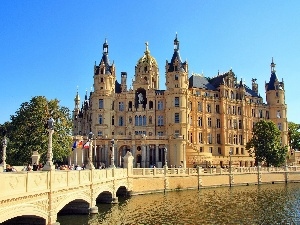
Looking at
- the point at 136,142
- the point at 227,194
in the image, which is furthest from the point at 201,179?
the point at 136,142

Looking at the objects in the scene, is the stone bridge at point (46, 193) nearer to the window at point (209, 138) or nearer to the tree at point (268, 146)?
the tree at point (268, 146)

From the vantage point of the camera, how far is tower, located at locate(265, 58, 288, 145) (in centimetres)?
10050

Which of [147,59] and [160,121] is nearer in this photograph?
[160,121]

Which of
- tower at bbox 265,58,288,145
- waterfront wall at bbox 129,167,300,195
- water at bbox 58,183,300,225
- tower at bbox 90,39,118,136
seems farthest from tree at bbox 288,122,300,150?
water at bbox 58,183,300,225

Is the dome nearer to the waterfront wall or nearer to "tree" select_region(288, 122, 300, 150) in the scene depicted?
the waterfront wall

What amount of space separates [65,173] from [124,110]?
61218 mm

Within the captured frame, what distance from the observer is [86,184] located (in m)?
29.3

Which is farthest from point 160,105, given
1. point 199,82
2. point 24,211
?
point 24,211

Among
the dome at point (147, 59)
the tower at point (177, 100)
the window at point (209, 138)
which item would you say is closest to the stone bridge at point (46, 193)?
the tower at point (177, 100)

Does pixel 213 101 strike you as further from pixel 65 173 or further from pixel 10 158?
pixel 65 173

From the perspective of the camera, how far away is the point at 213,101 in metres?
91.7

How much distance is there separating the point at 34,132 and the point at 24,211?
95.5ft

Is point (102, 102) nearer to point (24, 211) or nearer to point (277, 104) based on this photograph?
point (277, 104)

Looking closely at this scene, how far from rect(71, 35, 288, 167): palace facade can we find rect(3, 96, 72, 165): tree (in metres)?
22.7
